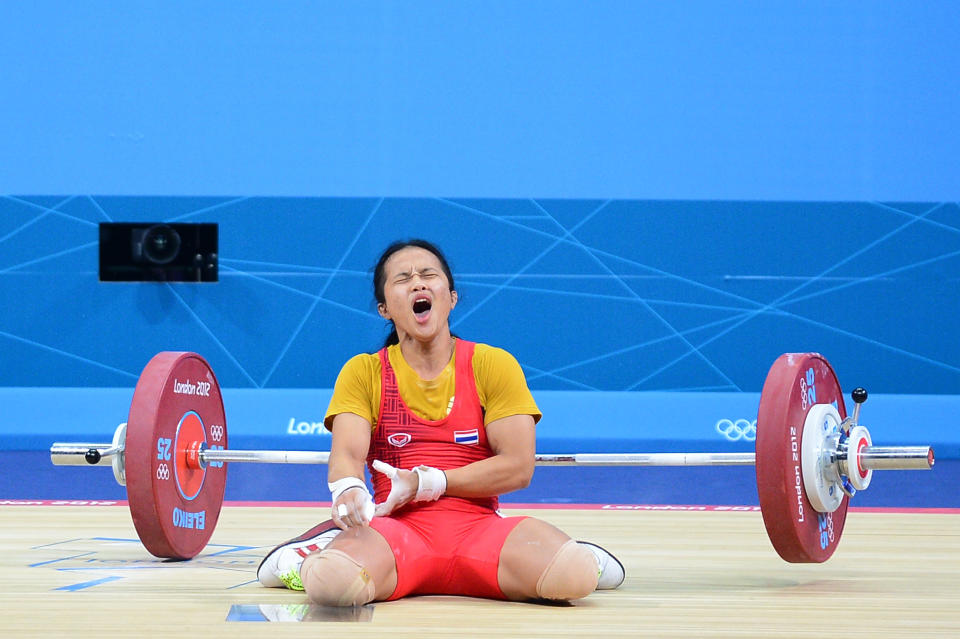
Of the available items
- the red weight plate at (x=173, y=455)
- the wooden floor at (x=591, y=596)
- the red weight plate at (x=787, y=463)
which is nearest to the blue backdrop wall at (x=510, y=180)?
the wooden floor at (x=591, y=596)

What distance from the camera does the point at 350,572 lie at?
2182mm

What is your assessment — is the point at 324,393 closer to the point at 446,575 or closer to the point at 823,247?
the point at 823,247

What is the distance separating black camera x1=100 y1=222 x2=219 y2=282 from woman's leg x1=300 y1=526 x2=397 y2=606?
433 cm

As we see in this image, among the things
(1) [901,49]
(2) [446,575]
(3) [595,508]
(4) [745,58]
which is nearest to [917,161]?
(1) [901,49]

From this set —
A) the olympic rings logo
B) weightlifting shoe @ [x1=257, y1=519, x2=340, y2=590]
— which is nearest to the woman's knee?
weightlifting shoe @ [x1=257, y1=519, x2=340, y2=590]

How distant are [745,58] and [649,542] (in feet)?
12.2

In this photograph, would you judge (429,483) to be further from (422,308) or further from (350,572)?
(422,308)

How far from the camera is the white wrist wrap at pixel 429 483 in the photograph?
2299mm

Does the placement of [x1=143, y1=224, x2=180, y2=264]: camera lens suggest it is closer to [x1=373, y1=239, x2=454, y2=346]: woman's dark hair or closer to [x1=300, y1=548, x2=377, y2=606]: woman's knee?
[x1=373, y1=239, x2=454, y2=346]: woman's dark hair

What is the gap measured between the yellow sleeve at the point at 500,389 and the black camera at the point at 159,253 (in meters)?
4.16

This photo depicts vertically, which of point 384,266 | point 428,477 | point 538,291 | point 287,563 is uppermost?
point 538,291

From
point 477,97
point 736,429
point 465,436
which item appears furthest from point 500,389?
point 477,97

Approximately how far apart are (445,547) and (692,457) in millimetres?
756

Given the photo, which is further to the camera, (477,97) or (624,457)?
(477,97)
